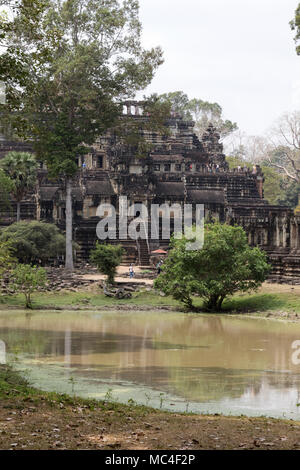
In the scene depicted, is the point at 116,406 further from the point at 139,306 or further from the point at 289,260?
the point at 289,260

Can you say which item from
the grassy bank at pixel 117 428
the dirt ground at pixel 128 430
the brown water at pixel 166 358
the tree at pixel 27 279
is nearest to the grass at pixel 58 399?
the grassy bank at pixel 117 428

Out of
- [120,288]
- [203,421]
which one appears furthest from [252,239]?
[203,421]

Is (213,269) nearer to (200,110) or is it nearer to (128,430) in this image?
(128,430)

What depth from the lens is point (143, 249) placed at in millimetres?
49750

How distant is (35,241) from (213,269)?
15623 millimetres

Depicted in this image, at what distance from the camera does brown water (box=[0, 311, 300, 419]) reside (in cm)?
1365

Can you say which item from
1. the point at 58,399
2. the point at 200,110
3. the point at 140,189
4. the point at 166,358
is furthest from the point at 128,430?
the point at 200,110

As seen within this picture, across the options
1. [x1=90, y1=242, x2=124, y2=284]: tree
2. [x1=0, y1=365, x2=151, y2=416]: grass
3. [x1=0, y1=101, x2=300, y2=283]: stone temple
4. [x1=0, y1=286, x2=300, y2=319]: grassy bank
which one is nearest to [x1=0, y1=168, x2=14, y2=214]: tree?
[x1=0, y1=101, x2=300, y2=283]: stone temple

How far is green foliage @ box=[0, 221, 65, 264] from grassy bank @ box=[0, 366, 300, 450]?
3038 centimetres

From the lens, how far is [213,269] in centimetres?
3066

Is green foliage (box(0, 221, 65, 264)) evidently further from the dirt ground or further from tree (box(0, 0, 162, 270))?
the dirt ground

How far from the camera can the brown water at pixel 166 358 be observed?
44.8 feet

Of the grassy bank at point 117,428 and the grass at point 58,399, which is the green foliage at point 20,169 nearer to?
the grass at point 58,399
